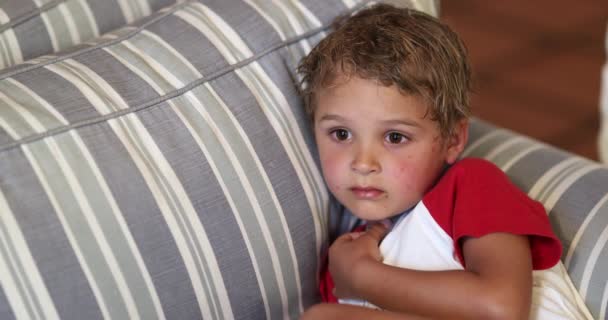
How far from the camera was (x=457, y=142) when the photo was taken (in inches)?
48.1

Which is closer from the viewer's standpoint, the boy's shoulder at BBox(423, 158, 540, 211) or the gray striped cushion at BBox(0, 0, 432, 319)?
the gray striped cushion at BBox(0, 0, 432, 319)

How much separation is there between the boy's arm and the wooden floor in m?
1.24

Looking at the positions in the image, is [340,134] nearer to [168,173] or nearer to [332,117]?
[332,117]

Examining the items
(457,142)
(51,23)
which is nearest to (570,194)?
(457,142)

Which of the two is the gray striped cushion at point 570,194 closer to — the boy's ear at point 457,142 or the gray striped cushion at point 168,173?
the boy's ear at point 457,142

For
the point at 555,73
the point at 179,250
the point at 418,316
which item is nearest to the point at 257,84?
the point at 179,250

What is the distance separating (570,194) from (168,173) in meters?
0.61

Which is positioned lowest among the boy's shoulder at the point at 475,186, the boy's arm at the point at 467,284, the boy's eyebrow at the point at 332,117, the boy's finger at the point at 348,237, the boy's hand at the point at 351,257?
the boy's arm at the point at 467,284

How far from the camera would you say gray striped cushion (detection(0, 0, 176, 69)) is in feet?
3.66

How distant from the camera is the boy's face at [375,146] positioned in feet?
3.62

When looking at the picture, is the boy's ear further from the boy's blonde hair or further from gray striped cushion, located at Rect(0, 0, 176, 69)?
gray striped cushion, located at Rect(0, 0, 176, 69)

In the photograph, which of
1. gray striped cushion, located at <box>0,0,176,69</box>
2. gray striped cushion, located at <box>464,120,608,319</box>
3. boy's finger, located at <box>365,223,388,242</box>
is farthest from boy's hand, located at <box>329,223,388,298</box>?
gray striped cushion, located at <box>0,0,176,69</box>

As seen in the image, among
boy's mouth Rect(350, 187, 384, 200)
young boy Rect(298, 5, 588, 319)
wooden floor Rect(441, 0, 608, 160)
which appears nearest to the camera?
young boy Rect(298, 5, 588, 319)

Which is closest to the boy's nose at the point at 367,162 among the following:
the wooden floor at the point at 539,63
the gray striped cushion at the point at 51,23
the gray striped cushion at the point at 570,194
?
the gray striped cushion at the point at 570,194
